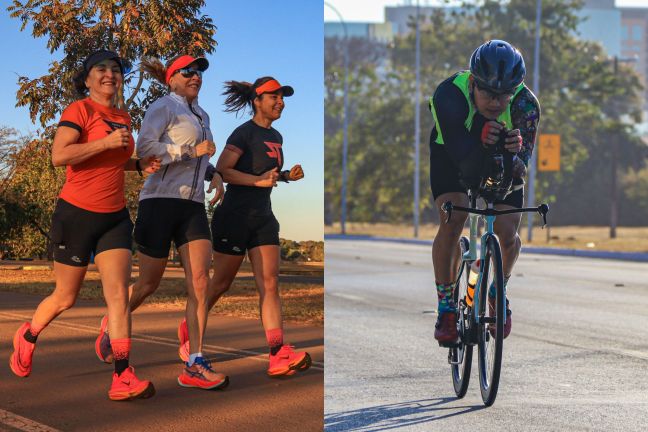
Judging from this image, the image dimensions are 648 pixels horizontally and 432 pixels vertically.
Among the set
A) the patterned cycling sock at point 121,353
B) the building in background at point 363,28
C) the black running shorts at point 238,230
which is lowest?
the patterned cycling sock at point 121,353

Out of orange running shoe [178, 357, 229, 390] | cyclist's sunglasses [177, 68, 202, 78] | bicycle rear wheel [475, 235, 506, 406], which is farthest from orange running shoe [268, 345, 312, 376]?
cyclist's sunglasses [177, 68, 202, 78]

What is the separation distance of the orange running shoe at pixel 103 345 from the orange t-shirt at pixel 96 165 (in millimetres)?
563

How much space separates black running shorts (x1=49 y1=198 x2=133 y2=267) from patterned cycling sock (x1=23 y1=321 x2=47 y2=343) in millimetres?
376

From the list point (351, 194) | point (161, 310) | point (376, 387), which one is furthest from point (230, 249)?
point (351, 194)

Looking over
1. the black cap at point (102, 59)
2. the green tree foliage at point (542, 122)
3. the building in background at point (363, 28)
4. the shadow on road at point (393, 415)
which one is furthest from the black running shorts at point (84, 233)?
the building in background at point (363, 28)

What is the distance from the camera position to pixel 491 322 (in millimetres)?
5465

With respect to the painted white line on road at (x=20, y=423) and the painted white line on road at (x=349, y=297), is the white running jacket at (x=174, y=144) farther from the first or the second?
the painted white line on road at (x=349, y=297)

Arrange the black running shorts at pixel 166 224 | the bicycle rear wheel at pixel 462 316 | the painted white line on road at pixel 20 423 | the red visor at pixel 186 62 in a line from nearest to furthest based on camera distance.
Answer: the red visor at pixel 186 62
the black running shorts at pixel 166 224
the painted white line on road at pixel 20 423
the bicycle rear wheel at pixel 462 316

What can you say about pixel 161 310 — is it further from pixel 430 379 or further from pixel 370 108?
pixel 370 108

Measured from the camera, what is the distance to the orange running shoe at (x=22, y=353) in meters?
4.25

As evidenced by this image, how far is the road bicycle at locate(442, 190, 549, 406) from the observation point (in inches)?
207

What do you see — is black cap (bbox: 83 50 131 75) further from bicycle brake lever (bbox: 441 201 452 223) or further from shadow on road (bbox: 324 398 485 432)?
shadow on road (bbox: 324 398 485 432)

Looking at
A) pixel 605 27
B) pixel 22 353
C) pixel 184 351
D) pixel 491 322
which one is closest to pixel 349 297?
pixel 491 322

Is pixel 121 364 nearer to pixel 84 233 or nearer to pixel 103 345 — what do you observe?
pixel 103 345
